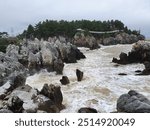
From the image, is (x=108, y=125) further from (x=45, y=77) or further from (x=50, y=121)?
(x=45, y=77)

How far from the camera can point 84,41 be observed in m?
94.5

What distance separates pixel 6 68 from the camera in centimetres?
3900

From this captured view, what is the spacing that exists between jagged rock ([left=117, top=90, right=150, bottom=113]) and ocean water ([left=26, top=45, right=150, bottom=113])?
2.30m

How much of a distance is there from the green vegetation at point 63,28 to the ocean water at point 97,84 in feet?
165

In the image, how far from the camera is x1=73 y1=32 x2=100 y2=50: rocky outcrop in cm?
9062

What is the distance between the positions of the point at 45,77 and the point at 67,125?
1207 inches

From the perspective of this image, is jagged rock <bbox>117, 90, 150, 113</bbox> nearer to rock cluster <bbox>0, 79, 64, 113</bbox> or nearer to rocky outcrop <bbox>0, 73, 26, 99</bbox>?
rock cluster <bbox>0, 79, 64, 113</bbox>

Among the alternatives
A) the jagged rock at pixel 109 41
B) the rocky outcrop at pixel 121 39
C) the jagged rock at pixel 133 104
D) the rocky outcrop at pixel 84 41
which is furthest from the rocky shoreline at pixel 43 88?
the rocky outcrop at pixel 121 39

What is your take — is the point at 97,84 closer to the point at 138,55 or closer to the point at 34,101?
the point at 34,101

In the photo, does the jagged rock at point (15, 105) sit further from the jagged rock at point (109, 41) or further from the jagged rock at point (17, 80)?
the jagged rock at point (109, 41)

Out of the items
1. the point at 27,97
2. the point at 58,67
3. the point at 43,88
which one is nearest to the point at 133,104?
the point at 43,88

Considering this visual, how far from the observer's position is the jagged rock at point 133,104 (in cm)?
2442

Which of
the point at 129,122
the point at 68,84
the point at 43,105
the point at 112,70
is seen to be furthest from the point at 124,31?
the point at 129,122

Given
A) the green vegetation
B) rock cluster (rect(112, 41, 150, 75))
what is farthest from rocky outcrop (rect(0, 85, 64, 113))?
the green vegetation
